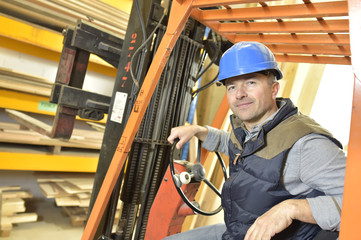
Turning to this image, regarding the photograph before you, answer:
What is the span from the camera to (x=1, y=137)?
3326 millimetres

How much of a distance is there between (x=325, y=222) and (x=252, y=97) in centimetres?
74

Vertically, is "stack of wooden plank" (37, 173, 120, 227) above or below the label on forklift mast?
below

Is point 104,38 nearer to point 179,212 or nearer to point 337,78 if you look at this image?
point 179,212

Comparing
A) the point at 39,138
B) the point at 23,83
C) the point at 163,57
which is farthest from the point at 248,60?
the point at 23,83

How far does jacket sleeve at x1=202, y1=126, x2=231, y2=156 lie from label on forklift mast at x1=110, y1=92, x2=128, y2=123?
69cm

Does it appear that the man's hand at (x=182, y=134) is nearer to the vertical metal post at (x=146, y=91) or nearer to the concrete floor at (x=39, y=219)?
the vertical metal post at (x=146, y=91)

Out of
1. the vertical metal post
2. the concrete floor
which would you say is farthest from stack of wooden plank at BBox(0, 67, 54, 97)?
the vertical metal post

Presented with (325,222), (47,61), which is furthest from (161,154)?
(47,61)

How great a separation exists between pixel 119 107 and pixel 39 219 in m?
2.76

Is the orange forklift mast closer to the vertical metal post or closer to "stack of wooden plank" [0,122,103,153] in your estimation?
the vertical metal post

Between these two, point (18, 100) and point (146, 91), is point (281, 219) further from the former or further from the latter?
point (18, 100)

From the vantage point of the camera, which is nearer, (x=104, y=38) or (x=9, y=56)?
(x=104, y=38)

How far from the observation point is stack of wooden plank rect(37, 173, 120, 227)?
371 cm

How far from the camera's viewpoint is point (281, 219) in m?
1.17
